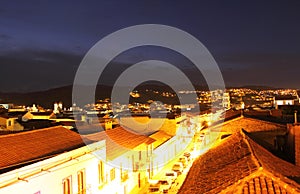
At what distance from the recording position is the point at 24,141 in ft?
45.1

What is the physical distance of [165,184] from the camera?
23.5m

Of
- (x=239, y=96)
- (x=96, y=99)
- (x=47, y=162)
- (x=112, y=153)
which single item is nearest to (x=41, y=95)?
(x=96, y=99)

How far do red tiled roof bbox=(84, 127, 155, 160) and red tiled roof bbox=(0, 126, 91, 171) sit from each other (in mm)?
1738

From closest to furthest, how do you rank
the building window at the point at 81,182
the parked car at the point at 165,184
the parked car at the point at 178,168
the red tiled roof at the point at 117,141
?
the building window at the point at 81,182, the red tiled roof at the point at 117,141, the parked car at the point at 165,184, the parked car at the point at 178,168

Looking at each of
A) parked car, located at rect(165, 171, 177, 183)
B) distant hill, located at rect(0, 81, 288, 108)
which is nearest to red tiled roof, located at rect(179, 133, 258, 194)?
parked car, located at rect(165, 171, 177, 183)

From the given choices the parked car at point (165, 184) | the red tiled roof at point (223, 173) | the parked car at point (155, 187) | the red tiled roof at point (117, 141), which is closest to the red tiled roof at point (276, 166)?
the red tiled roof at point (223, 173)

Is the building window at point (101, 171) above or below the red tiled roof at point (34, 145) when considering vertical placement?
below

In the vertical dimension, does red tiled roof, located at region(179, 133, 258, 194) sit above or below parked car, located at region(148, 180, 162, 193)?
above

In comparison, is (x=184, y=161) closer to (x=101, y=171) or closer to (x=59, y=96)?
(x=101, y=171)

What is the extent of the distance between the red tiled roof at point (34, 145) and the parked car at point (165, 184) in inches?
291

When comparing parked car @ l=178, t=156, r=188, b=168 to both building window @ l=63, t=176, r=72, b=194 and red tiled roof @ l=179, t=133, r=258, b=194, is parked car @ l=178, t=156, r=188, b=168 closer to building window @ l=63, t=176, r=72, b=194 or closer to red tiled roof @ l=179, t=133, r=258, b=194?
building window @ l=63, t=176, r=72, b=194

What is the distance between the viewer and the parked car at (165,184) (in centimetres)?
2227

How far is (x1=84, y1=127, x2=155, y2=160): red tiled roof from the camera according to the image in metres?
18.5

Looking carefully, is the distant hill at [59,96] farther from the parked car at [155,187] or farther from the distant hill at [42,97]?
the parked car at [155,187]
